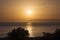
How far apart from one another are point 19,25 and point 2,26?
144 millimetres

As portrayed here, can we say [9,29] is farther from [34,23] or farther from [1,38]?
[34,23]

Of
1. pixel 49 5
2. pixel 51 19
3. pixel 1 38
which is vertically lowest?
pixel 1 38

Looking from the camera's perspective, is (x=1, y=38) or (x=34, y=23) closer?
(x=1, y=38)

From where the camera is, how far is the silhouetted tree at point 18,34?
1667 millimetres

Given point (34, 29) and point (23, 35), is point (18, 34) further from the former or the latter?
point (34, 29)

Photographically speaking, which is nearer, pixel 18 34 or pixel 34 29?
pixel 18 34

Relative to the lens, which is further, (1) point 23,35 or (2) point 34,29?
(2) point 34,29

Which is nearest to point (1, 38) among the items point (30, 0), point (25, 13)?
point (25, 13)

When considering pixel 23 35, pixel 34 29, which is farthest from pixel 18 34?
pixel 34 29

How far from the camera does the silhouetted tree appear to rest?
1.67 metres

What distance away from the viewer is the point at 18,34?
1671mm

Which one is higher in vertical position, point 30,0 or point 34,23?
point 30,0

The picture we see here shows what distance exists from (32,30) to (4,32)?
0.23 meters

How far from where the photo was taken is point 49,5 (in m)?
1.89
